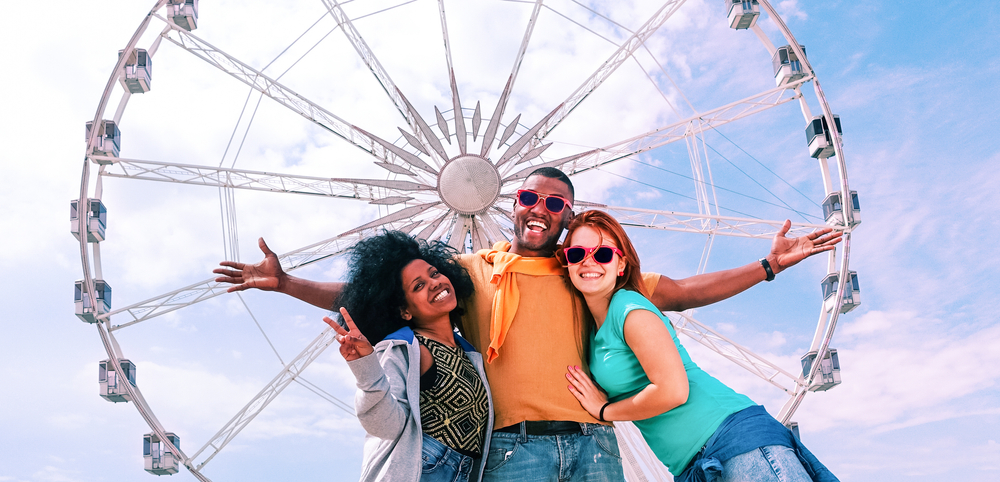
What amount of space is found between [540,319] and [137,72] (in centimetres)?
1230

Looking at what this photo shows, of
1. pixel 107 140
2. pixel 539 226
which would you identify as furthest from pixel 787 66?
pixel 107 140

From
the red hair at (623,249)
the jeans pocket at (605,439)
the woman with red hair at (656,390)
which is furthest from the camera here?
the red hair at (623,249)

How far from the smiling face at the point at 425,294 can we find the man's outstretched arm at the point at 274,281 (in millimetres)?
1062

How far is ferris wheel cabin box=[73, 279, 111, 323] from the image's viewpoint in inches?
537

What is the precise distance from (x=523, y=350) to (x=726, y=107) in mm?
10839

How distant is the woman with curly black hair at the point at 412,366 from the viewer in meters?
3.53

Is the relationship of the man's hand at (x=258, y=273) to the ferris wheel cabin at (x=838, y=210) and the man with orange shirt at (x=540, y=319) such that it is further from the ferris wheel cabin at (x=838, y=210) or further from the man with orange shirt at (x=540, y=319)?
the ferris wheel cabin at (x=838, y=210)

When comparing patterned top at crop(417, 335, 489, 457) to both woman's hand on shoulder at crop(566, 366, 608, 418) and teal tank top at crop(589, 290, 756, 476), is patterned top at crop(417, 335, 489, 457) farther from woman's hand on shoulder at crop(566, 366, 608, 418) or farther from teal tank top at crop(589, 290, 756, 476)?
teal tank top at crop(589, 290, 756, 476)

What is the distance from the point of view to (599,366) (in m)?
3.97

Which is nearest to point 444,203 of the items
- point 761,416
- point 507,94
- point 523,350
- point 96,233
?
point 507,94

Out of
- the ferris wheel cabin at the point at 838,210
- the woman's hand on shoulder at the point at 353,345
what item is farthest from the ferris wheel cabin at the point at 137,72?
the ferris wheel cabin at the point at 838,210

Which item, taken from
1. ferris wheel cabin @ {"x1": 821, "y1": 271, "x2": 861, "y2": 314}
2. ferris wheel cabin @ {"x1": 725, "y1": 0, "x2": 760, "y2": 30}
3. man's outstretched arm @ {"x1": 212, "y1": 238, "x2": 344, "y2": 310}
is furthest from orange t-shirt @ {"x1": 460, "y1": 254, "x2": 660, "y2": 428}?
ferris wheel cabin @ {"x1": 725, "y1": 0, "x2": 760, "y2": 30}

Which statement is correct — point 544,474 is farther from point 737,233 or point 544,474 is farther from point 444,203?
point 737,233

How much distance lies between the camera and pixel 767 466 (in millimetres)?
3211
